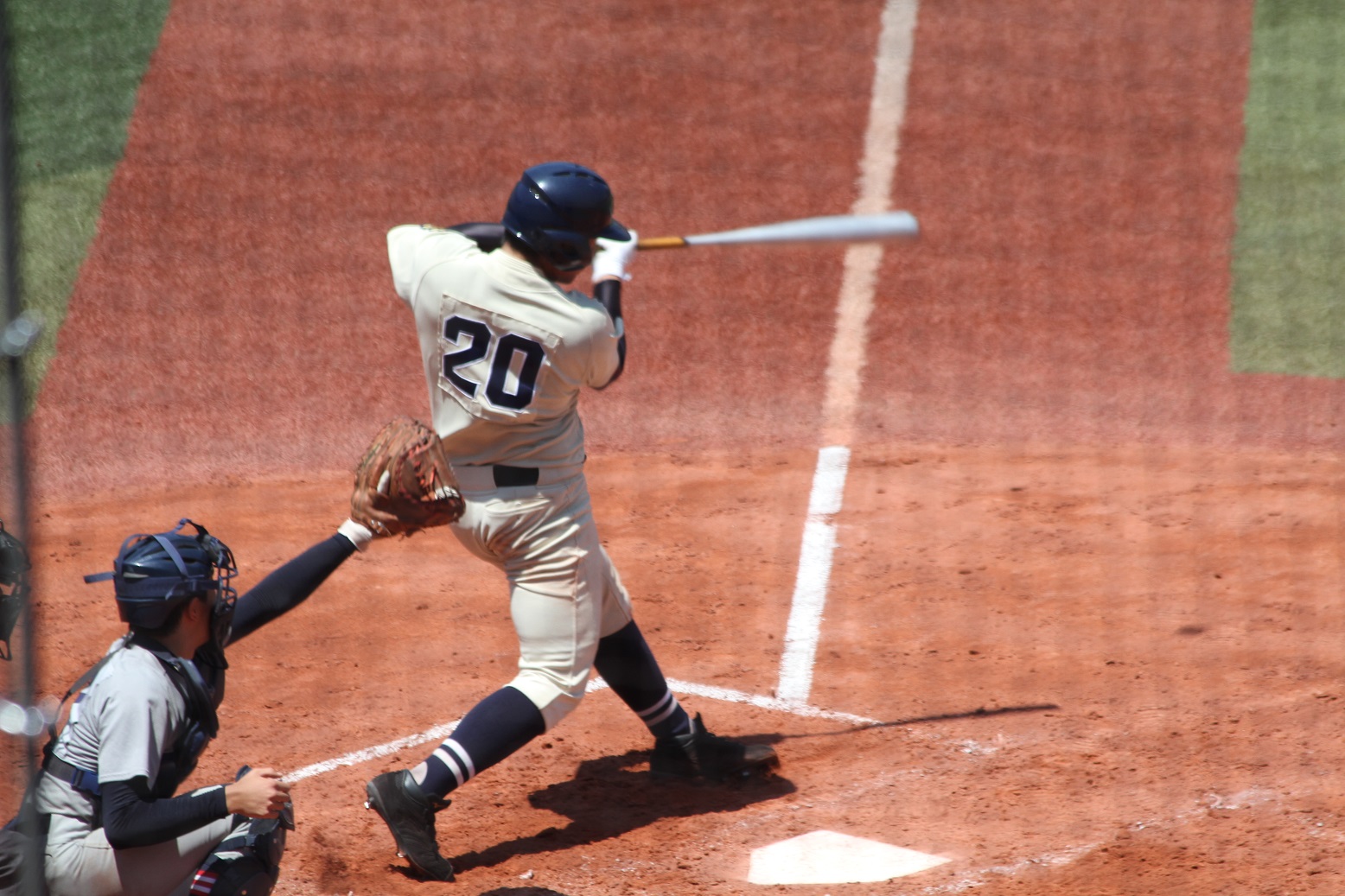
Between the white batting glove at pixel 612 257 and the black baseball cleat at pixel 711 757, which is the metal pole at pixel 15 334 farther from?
the black baseball cleat at pixel 711 757

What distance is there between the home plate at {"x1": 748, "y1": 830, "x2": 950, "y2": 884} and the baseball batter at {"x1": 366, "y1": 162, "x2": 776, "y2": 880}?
2.10 ft

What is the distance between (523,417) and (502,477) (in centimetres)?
17

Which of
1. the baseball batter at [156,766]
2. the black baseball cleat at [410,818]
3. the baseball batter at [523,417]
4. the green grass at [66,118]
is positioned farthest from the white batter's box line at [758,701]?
the green grass at [66,118]

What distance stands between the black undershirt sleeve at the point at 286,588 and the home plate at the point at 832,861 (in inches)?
50.8

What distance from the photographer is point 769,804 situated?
12.7ft

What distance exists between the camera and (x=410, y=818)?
3465 millimetres

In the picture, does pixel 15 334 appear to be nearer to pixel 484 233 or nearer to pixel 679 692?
pixel 484 233

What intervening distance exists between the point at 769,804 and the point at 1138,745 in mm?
1076

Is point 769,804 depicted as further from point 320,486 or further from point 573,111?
point 573,111

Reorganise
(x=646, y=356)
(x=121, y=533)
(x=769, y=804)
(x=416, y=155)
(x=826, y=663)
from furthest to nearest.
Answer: (x=416, y=155)
(x=646, y=356)
(x=121, y=533)
(x=826, y=663)
(x=769, y=804)

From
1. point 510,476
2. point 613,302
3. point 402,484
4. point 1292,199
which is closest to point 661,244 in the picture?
point 613,302

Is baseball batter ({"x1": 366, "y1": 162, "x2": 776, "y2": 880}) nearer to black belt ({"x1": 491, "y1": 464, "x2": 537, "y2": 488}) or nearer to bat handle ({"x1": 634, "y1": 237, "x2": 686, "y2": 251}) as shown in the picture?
black belt ({"x1": 491, "y1": 464, "x2": 537, "y2": 488})

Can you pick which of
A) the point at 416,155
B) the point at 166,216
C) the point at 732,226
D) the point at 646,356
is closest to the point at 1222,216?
the point at 732,226

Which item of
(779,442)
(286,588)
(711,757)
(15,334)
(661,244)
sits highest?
(15,334)
